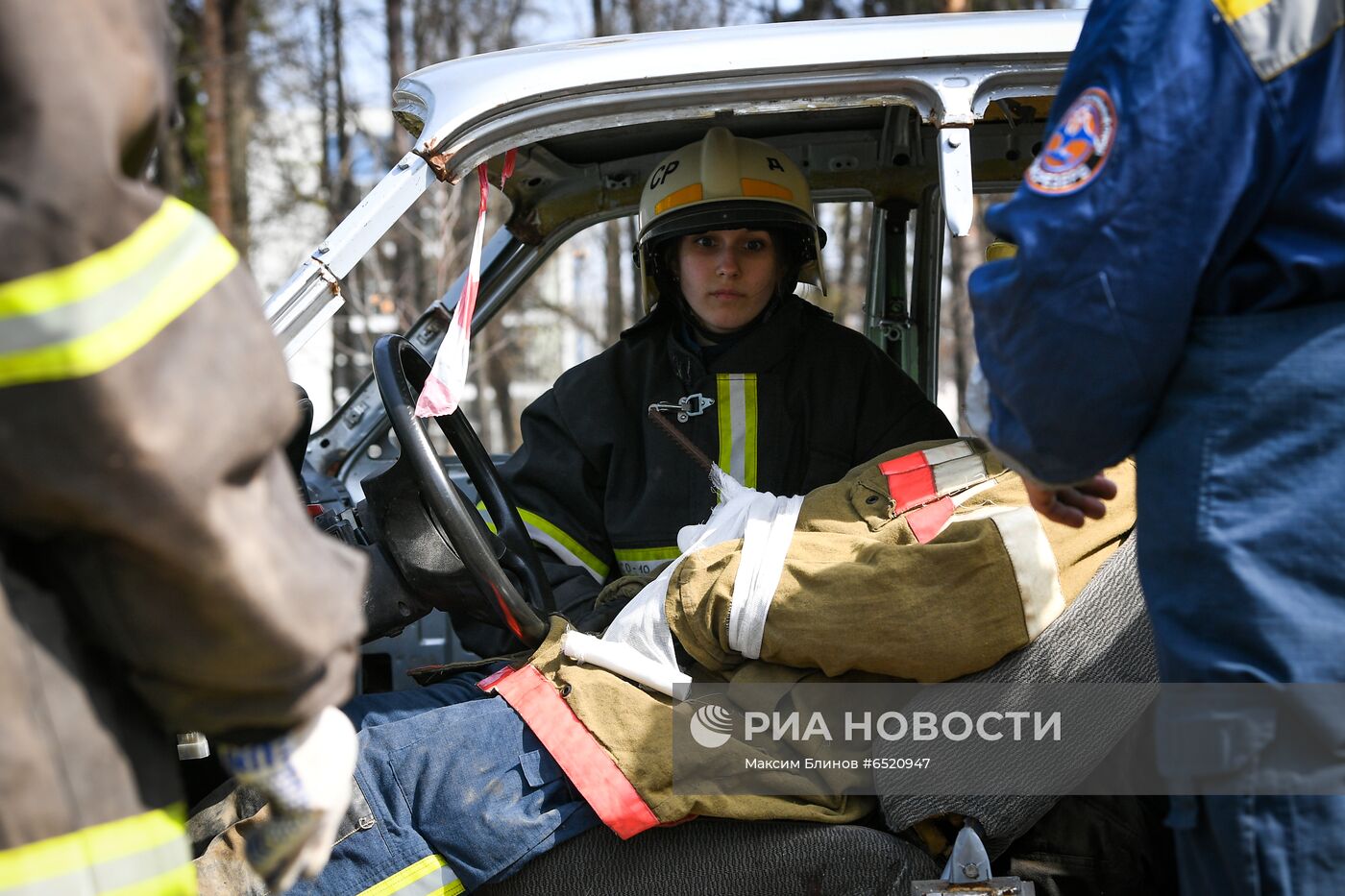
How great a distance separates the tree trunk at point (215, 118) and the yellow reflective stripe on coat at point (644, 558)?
9496 millimetres

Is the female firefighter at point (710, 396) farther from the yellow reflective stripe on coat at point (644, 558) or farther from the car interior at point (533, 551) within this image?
the car interior at point (533, 551)

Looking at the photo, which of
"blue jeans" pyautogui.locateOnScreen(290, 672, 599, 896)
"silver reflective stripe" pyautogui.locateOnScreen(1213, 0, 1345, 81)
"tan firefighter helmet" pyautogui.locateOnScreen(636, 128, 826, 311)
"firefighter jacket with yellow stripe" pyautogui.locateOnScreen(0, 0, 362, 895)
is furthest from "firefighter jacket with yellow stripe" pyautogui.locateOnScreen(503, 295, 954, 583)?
"firefighter jacket with yellow stripe" pyautogui.locateOnScreen(0, 0, 362, 895)

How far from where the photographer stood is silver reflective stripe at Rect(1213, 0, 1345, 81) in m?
1.25

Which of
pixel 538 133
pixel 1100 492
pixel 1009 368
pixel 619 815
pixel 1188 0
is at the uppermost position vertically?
pixel 1188 0

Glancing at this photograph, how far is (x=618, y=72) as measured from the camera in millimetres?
2125

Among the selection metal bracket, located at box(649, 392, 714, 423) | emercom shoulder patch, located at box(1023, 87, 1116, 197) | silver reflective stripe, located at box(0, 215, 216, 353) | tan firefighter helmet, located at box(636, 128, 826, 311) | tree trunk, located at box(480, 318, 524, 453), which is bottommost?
tree trunk, located at box(480, 318, 524, 453)

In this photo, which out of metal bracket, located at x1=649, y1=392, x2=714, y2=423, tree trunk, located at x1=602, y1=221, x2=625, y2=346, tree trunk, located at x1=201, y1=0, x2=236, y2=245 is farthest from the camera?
tree trunk, located at x1=602, y1=221, x2=625, y2=346

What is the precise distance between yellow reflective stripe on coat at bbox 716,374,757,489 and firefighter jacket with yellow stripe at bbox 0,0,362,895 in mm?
1750

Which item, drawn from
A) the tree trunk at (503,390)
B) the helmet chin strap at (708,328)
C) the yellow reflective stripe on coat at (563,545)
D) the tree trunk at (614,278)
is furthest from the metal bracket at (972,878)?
the tree trunk at (503,390)

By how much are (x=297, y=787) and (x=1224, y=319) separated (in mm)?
1037

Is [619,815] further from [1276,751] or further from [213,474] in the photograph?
[213,474]

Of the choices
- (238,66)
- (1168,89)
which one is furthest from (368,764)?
(238,66)

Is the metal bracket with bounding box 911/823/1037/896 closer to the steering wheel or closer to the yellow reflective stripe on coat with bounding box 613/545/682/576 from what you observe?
the steering wheel

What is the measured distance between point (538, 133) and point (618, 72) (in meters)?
0.19
